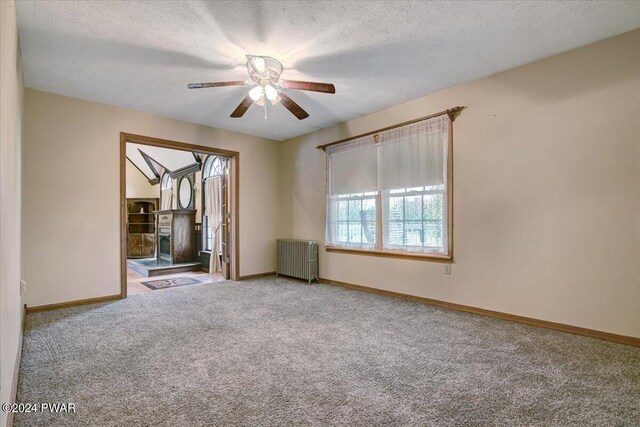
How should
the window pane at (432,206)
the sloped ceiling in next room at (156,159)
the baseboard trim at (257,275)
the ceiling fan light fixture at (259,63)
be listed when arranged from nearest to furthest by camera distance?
the ceiling fan light fixture at (259,63) < the window pane at (432,206) < the baseboard trim at (257,275) < the sloped ceiling in next room at (156,159)

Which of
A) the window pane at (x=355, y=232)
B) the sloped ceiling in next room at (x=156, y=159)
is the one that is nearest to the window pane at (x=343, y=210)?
the window pane at (x=355, y=232)

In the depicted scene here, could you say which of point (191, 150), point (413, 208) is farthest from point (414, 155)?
point (191, 150)

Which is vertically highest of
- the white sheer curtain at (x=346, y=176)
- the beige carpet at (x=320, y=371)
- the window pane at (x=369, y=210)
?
the white sheer curtain at (x=346, y=176)

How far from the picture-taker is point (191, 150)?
5066mm

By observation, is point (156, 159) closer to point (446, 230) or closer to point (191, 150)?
point (191, 150)

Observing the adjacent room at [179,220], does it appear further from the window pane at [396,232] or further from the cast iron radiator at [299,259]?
the window pane at [396,232]

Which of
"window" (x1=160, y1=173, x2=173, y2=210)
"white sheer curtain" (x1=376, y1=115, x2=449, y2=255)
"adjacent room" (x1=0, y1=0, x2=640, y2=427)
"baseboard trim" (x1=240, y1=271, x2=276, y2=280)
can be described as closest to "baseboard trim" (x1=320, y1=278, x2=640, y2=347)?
"adjacent room" (x1=0, y1=0, x2=640, y2=427)

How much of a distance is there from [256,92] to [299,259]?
310cm

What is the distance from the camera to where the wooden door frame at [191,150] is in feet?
14.0

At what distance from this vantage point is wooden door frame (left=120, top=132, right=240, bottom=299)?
4.28 metres

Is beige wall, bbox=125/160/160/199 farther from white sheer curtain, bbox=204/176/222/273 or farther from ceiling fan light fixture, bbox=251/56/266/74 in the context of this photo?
ceiling fan light fixture, bbox=251/56/266/74

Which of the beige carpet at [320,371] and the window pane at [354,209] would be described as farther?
the window pane at [354,209]

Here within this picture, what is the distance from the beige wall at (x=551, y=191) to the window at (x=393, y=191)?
0.19m

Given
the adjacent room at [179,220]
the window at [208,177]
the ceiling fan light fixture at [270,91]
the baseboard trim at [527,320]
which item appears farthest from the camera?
the window at [208,177]
